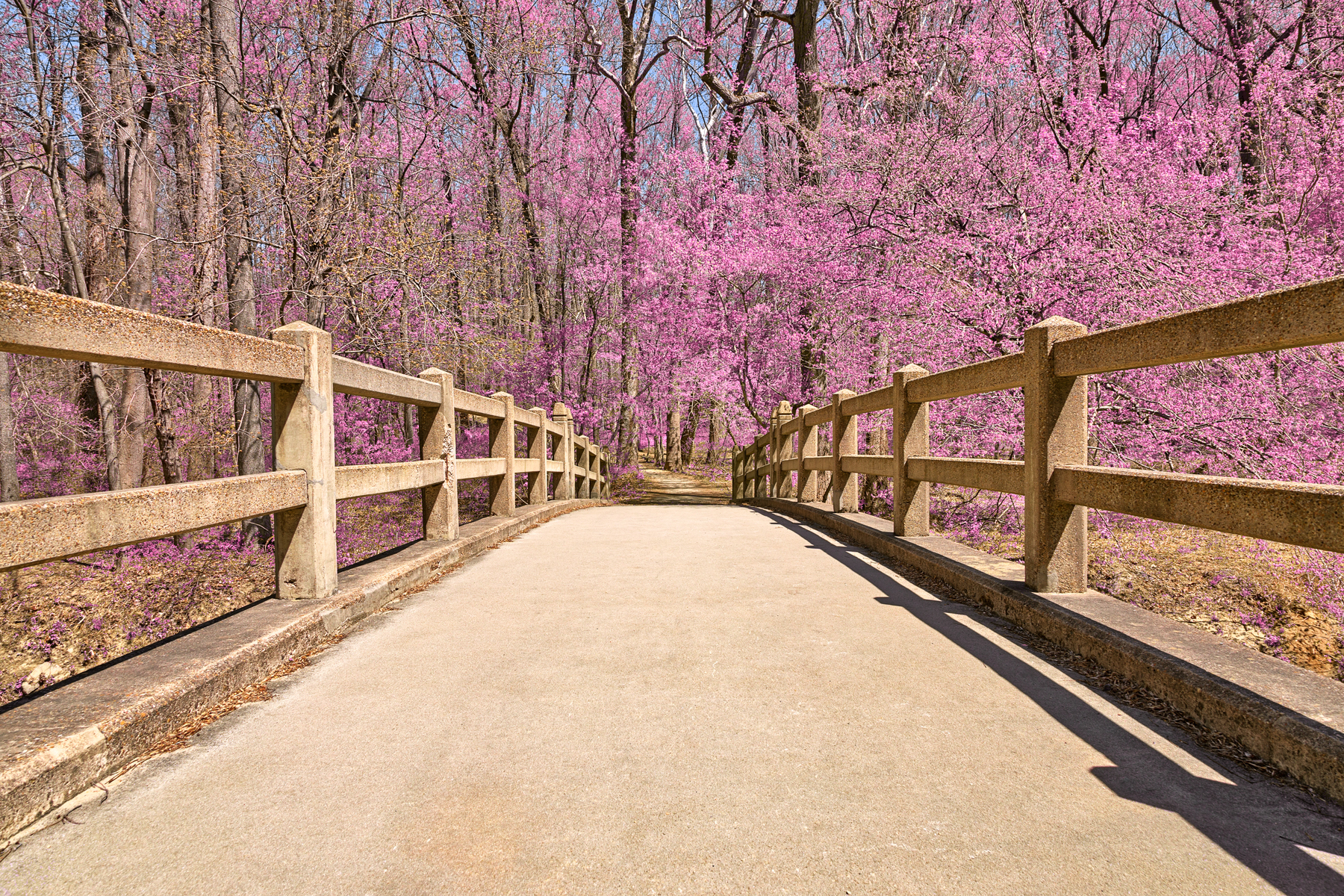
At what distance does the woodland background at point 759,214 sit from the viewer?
7484mm

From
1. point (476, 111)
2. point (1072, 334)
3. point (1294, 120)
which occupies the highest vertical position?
point (476, 111)

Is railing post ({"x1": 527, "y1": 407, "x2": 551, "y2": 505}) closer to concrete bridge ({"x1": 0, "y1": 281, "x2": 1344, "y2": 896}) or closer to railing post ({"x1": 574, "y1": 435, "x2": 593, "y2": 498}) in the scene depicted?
railing post ({"x1": 574, "y1": 435, "x2": 593, "y2": 498})

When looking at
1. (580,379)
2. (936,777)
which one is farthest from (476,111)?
(936,777)

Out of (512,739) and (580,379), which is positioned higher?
(580,379)

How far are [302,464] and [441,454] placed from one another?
1.97 metres

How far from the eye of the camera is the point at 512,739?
237 centimetres

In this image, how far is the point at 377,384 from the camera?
445cm

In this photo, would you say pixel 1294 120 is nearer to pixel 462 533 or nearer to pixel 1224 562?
pixel 1224 562

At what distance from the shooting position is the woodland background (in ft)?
24.6

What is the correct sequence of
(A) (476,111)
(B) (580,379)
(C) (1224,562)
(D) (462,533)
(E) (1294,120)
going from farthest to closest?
1. (B) (580,379)
2. (A) (476,111)
3. (E) (1294,120)
4. (C) (1224,562)
5. (D) (462,533)

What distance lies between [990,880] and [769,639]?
6.00 feet

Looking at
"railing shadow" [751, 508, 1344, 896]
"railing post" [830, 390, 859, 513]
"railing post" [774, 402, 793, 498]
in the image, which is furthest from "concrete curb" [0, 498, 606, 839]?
"railing post" [774, 402, 793, 498]

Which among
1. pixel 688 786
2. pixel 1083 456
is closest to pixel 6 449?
pixel 688 786

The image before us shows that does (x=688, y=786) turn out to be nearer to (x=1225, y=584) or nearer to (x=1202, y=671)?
(x=1202, y=671)
